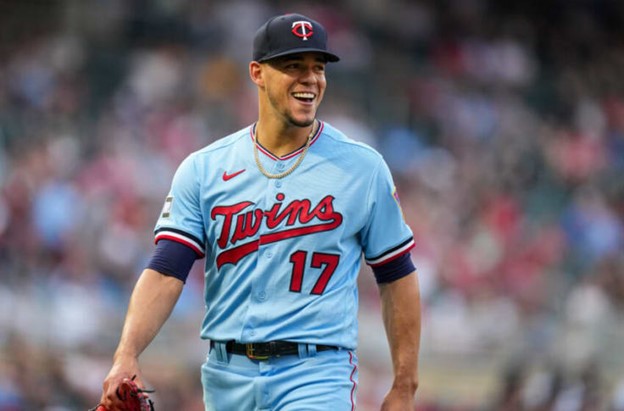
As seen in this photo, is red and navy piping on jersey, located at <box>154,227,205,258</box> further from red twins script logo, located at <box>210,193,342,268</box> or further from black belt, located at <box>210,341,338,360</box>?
black belt, located at <box>210,341,338,360</box>

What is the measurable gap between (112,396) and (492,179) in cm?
1008

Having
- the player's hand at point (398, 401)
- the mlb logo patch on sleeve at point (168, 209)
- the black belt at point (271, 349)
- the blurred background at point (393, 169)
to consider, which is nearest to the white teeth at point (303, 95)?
the mlb logo patch on sleeve at point (168, 209)

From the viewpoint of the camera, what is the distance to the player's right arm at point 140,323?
4320 mm

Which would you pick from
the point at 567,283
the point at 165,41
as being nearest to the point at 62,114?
the point at 165,41

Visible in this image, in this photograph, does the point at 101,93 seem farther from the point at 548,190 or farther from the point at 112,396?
the point at 112,396

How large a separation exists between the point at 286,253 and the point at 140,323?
0.62 metres

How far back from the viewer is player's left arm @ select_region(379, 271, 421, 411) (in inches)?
183

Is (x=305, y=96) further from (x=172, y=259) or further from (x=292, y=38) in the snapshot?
(x=172, y=259)

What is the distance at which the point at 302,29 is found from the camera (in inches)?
181

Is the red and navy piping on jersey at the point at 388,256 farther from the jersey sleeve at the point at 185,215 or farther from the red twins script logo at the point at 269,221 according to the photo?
the jersey sleeve at the point at 185,215

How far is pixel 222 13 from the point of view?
1445cm

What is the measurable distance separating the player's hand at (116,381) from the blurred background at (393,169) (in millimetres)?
5505

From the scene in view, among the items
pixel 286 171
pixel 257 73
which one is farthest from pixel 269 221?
pixel 257 73

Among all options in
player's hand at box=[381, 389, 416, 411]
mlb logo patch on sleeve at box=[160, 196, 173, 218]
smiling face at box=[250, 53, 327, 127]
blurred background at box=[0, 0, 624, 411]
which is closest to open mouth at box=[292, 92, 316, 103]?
smiling face at box=[250, 53, 327, 127]
